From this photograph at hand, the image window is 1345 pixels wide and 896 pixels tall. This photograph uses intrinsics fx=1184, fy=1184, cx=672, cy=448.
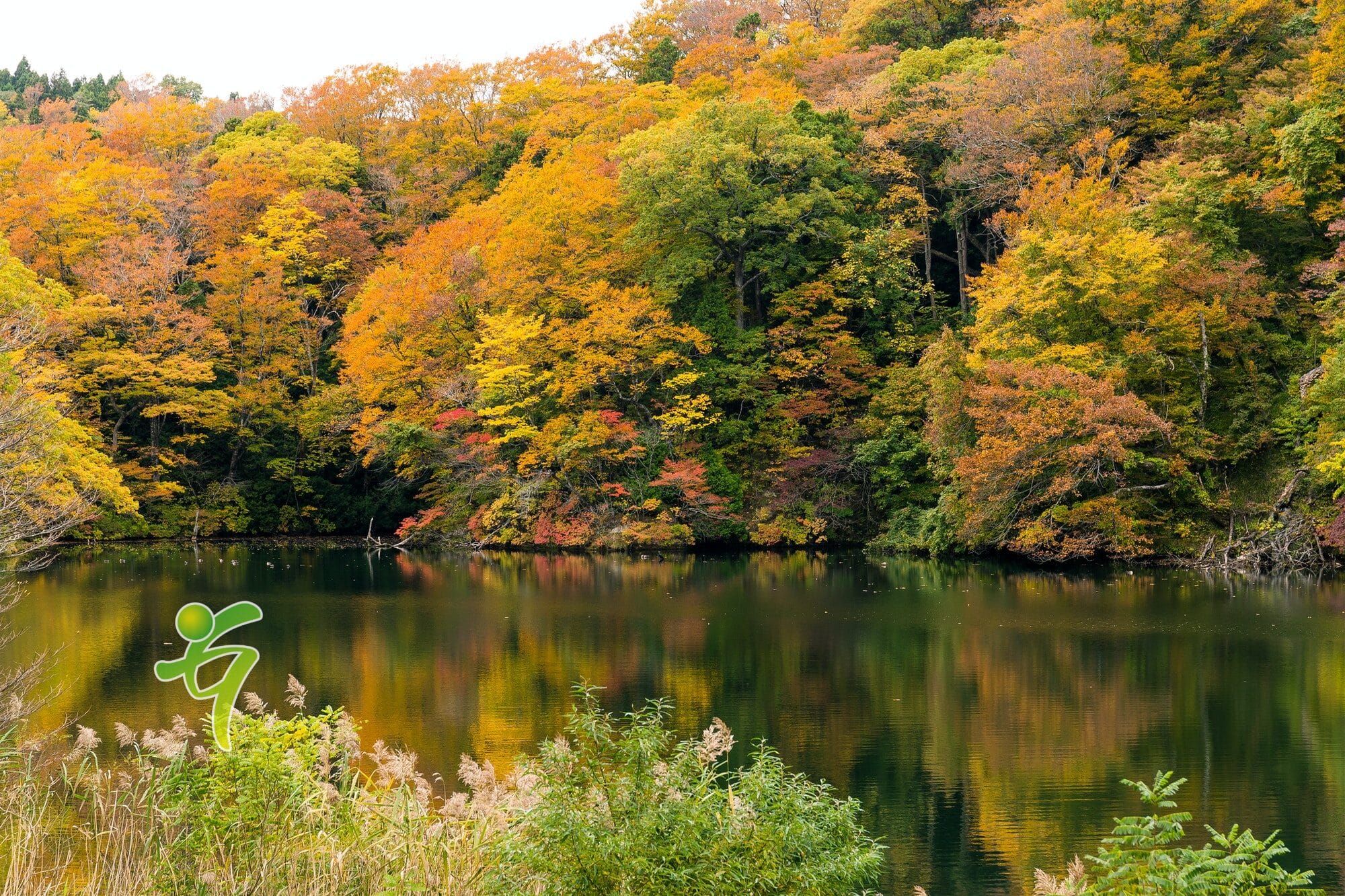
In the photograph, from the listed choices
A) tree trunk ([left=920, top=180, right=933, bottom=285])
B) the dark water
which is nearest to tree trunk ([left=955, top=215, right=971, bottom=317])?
tree trunk ([left=920, top=180, right=933, bottom=285])

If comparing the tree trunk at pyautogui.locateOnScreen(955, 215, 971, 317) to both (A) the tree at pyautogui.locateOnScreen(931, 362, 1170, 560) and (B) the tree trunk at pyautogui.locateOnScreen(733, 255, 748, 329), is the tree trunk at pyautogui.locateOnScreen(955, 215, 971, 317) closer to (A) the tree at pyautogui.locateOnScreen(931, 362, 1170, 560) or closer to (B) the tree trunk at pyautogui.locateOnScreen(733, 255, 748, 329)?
(B) the tree trunk at pyautogui.locateOnScreen(733, 255, 748, 329)

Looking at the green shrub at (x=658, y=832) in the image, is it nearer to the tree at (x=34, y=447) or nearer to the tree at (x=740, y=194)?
the tree at (x=34, y=447)

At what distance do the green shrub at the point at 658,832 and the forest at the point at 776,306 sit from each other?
1511 cm

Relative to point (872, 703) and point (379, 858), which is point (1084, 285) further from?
point (379, 858)

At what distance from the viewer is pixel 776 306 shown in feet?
93.0

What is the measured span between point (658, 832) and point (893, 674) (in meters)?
8.22

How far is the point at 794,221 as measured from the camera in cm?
2720

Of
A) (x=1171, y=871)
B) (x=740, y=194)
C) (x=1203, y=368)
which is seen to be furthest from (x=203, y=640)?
(x=740, y=194)

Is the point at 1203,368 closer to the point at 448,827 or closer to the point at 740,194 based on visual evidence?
the point at 740,194

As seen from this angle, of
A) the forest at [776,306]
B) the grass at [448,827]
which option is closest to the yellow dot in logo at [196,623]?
the grass at [448,827]

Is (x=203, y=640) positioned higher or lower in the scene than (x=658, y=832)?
higher

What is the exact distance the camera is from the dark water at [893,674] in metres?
8.27

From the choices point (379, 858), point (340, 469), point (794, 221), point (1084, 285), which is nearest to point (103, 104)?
point (340, 469)

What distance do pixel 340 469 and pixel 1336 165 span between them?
24.6m
